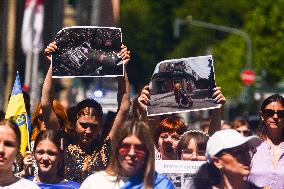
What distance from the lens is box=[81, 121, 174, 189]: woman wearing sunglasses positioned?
820cm

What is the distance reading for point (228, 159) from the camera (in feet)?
27.3

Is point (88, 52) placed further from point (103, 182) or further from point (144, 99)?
point (103, 182)

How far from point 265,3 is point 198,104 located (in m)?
40.2

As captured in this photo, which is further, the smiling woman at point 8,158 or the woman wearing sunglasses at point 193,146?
the woman wearing sunglasses at point 193,146

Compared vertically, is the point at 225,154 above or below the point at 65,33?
below

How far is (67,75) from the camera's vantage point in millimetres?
10461

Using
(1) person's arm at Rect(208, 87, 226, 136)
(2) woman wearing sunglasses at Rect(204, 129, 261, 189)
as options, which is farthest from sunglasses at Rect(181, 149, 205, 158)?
(2) woman wearing sunglasses at Rect(204, 129, 261, 189)

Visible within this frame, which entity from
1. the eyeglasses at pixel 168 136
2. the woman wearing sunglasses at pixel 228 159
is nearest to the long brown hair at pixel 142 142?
the woman wearing sunglasses at pixel 228 159

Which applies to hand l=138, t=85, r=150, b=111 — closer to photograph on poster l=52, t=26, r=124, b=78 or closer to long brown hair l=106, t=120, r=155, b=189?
photograph on poster l=52, t=26, r=124, b=78

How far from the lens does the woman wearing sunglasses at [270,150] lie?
32.6 ft

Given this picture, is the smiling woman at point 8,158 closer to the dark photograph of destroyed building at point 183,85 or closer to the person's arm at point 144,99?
the person's arm at point 144,99

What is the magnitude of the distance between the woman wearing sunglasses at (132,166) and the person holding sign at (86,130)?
59.7 inches

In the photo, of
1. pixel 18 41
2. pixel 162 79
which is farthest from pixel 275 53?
pixel 162 79

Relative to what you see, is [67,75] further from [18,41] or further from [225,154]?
[18,41]
